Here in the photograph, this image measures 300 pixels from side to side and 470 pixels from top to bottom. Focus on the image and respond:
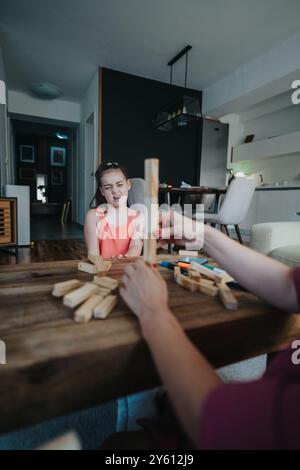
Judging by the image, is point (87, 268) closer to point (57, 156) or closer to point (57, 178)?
point (57, 178)

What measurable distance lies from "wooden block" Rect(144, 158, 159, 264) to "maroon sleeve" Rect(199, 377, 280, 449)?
0.30m

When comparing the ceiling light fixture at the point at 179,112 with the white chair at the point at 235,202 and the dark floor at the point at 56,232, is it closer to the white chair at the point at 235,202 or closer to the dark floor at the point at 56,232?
the white chair at the point at 235,202

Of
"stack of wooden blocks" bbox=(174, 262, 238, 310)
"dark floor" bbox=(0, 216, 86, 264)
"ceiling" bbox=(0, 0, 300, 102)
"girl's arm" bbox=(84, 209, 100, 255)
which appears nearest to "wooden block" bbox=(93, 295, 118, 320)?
"stack of wooden blocks" bbox=(174, 262, 238, 310)

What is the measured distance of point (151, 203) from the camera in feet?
1.81

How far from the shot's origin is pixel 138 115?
15.1 feet

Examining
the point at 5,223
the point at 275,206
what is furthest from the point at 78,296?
the point at 275,206

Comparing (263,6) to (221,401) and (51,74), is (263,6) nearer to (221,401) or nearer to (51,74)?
(51,74)

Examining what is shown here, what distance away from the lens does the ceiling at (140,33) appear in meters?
2.92

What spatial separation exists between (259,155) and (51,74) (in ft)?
14.3

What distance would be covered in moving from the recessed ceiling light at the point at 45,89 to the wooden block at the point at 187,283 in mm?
5329

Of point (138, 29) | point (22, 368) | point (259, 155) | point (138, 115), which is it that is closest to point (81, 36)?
point (138, 29)

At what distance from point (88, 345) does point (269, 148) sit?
5.93 m
